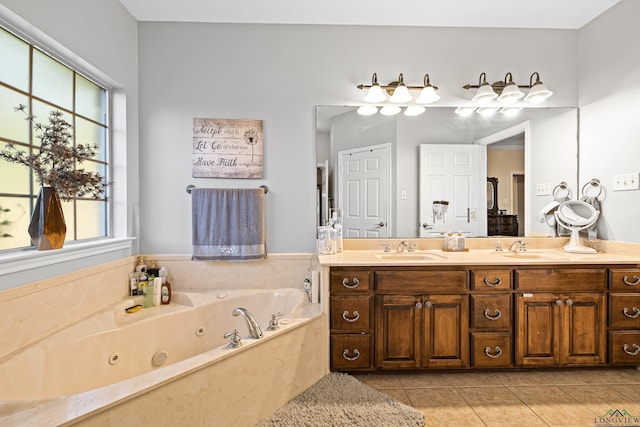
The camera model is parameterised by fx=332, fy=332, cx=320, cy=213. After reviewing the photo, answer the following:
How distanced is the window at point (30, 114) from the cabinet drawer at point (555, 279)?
2732 mm

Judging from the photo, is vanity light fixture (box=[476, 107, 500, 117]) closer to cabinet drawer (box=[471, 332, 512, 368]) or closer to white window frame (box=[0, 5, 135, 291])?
cabinet drawer (box=[471, 332, 512, 368])

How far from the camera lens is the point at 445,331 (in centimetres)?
205

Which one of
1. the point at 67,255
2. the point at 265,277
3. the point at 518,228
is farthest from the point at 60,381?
the point at 518,228

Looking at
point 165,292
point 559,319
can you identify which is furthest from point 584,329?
point 165,292

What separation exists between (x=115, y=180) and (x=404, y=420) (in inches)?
92.5

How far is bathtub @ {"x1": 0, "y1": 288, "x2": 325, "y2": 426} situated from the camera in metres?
1.18

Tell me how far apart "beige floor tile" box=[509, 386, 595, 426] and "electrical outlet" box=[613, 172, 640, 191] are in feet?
4.64

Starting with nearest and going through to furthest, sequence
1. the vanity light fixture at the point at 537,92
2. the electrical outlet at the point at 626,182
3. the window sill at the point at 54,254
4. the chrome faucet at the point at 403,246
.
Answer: the window sill at the point at 54,254, the electrical outlet at the point at 626,182, the vanity light fixture at the point at 537,92, the chrome faucet at the point at 403,246

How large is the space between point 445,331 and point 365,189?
111cm

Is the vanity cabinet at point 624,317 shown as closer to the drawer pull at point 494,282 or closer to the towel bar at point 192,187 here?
the drawer pull at point 494,282

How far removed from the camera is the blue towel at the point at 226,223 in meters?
2.42

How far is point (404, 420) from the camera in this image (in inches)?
65.2

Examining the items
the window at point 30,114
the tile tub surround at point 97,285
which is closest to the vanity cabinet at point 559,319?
the tile tub surround at point 97,285

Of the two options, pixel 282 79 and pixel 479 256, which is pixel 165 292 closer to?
pixel 282 79
